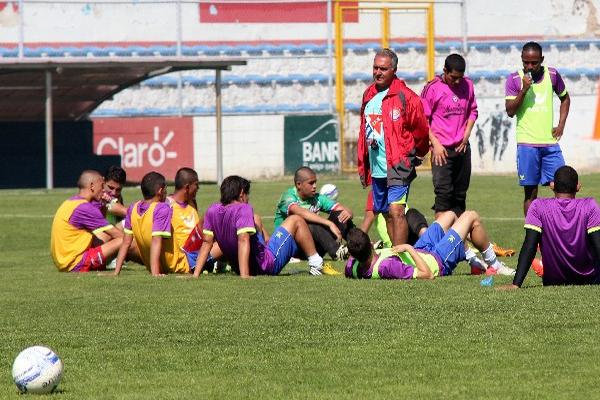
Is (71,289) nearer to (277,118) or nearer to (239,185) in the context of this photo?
(239,185)

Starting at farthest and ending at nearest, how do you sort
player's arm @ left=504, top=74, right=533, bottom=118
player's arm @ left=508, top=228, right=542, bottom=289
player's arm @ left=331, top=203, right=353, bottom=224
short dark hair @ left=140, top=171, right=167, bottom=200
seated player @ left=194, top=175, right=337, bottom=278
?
player's arm @ left=331, top=203, right=353, bottom=224 → player's arm @ left=504, top=74, right=533, bottom=118 → short dark hair @ left=140, top=171, right=167, bottom=200 → seated player @ left=194, top=175, right=337, bottom=278 → player's arm @ left=508, top=228, right=542, bottom=289

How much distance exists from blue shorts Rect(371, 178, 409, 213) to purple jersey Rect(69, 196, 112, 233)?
114 inches

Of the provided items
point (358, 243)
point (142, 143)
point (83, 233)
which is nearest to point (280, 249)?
point (358, 243)

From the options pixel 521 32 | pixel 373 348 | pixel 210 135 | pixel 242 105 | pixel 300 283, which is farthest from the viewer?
pixel 521 32

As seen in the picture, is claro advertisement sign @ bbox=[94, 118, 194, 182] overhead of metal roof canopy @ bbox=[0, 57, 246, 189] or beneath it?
beneath

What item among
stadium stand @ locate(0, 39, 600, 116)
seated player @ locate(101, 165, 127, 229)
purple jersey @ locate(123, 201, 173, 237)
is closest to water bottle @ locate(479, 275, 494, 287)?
purple jersey @ locate(123, 201, 173, 237)

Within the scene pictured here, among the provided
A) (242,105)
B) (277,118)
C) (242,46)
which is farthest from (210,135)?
Result: (242,46)

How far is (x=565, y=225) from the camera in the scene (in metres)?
10.3

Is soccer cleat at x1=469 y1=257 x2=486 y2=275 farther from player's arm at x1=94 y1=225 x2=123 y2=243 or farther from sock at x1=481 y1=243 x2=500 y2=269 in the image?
player's arm at x1=94 y1=225 x2=123 y2=243

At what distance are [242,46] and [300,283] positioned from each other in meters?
24.6

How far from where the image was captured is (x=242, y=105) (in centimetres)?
3425

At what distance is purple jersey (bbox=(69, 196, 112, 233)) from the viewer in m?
14.4

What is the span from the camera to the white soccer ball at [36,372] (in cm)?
683

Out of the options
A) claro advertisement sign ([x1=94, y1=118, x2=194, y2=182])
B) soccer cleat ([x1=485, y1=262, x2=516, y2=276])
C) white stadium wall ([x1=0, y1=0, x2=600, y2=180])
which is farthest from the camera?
white stadium wall ([x1=0, y1=0, x2=600, y2=180])
